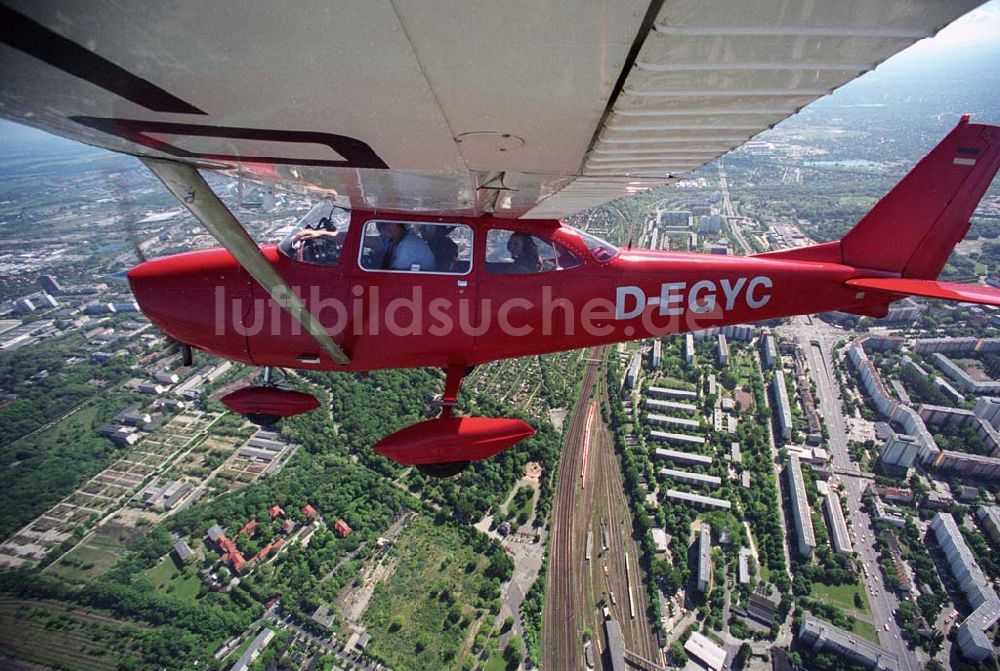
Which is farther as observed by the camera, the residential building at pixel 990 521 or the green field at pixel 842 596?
the residential building at pixel 990 521

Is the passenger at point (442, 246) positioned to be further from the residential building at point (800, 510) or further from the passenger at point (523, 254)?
the residential building at point (800, 510)

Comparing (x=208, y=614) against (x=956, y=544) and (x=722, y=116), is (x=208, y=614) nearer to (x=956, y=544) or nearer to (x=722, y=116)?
(x=722, y=116)

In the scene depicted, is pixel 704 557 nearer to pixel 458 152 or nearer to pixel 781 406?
pixel 781 406

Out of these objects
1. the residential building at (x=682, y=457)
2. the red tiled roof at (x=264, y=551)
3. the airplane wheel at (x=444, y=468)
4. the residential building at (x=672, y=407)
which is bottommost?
the red tiled roof at (x=264, y=551)

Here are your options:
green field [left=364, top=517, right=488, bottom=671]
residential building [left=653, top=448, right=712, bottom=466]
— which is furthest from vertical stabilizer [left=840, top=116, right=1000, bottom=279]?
residential building [left=653, top=448, right=712, bottom=466]

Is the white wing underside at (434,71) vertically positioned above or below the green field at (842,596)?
above

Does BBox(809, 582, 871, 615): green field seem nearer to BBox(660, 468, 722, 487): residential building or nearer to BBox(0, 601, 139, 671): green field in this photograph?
BBox(660, 468, 722, 487): residential building

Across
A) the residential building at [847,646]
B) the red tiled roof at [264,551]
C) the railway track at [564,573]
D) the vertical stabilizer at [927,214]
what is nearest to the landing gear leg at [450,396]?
the vertical stabilizer at [927,214]

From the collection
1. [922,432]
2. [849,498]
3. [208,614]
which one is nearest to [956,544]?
[849,498]
